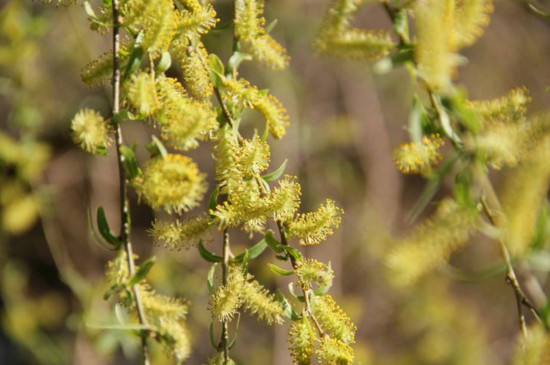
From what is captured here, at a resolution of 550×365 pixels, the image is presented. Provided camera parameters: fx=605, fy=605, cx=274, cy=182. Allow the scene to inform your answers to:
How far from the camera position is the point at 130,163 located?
2.19ft

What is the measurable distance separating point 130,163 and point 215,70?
151mm

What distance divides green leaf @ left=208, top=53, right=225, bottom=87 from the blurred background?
1113 millimetres

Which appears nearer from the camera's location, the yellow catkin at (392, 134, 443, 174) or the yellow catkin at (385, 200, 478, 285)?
the yellow catkin at (385, 200, 478, 285)

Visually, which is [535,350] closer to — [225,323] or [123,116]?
[225,323]

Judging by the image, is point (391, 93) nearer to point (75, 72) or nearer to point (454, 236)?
point (75, 72)

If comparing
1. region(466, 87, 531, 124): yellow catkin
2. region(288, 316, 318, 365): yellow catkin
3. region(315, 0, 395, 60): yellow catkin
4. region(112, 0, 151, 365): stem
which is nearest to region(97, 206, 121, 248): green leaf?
region(112, 0, 151, 365): stem

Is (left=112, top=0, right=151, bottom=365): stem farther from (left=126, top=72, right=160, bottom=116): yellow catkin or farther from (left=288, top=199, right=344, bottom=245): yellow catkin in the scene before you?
(left=288, top=199, right=344, bottom=245): yellow catkin

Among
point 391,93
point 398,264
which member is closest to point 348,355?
point 398,264

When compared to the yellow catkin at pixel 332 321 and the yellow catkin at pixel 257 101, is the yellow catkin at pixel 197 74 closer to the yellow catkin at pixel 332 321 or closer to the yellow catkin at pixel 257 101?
the yellow catkin at pixel 257 101

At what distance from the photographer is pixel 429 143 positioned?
0.75 meters

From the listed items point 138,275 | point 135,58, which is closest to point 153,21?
point 135,58

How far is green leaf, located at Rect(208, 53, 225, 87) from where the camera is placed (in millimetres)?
708

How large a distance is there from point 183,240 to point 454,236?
302 mm

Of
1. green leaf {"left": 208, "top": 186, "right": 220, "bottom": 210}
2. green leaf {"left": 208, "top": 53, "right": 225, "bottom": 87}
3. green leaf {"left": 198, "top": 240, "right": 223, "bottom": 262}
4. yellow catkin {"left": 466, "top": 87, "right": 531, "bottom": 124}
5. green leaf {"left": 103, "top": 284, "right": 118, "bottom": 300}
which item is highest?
green leaf {"left": 208, "top": 53, "right": 225, "bottom": 87}
